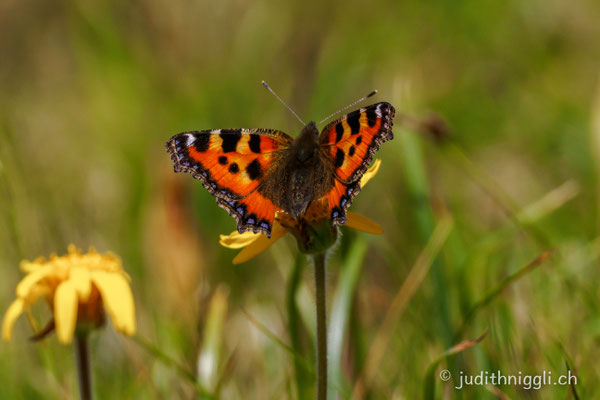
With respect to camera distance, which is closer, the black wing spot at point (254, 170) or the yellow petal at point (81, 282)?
the yellow petal at point (81, 282)

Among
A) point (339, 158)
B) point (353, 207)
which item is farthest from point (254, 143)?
point (353, 207)

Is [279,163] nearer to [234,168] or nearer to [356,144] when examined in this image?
[234,168]

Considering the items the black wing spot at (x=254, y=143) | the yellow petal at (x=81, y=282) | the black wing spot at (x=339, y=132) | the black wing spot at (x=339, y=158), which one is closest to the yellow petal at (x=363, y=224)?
the black wing spot at (x=339, y=158)

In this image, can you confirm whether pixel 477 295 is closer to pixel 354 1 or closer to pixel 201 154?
pixel 201 154

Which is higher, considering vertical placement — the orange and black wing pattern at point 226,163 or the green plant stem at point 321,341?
the orange and black wing pattern at point 226,163

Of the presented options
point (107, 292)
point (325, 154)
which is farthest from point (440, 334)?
point (107, 292)

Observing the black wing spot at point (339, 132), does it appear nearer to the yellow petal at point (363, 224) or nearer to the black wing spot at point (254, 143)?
the black wing spot at point (254, 143)

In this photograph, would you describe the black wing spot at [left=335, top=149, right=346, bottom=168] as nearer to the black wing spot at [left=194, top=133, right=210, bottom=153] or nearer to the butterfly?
the butterfly

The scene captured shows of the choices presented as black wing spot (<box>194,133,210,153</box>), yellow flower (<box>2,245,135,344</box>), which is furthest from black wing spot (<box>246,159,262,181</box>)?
yellow flower (<box>2,245,135,344</box>)

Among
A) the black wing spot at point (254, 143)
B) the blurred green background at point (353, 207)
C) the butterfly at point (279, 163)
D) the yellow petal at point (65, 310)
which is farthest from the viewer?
the blurred green background at point (353, 207)
